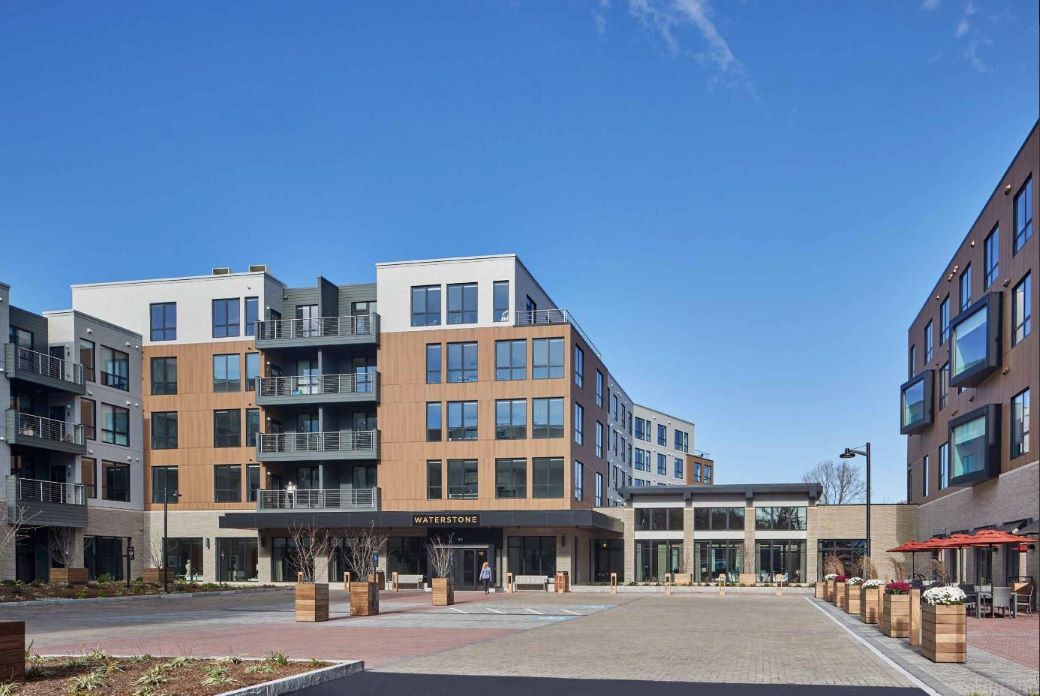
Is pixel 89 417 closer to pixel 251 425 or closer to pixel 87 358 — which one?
pixel 87 358

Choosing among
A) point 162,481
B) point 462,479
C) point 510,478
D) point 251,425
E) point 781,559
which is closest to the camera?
point 510,478

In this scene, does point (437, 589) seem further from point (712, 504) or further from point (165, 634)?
point (712, 504)

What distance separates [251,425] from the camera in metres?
52.9

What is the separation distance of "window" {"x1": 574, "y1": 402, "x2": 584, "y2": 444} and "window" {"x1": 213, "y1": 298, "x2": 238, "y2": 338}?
61.0 feet

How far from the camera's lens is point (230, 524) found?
167 feet

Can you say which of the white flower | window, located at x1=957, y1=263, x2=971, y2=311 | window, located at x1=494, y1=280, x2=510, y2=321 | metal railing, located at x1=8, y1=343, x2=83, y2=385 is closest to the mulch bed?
the white flower

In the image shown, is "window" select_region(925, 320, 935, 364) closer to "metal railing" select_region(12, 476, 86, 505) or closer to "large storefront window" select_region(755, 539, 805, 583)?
"large storefront window" select_region(755, 539, 805, 583)

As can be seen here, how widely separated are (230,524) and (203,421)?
6024 mm

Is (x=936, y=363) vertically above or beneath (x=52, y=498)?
above

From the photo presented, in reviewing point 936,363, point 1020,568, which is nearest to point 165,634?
point 1020,568

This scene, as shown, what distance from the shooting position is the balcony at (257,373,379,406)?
50938 millimetres

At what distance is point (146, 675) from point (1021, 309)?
2823 cm

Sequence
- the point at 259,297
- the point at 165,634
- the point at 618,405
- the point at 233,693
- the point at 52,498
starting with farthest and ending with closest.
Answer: the point at 618,405 → the point at 259,297 → the point at 52,498 → the point at 165,634 → the point at 233,693

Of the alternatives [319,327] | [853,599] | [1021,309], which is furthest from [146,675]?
[319,327]
